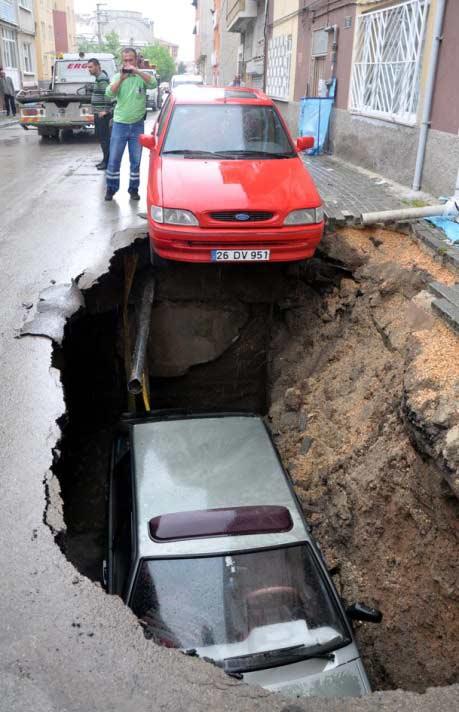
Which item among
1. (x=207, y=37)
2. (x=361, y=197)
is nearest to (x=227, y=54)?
(x=207, y=37)

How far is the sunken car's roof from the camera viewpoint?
3.94 meters

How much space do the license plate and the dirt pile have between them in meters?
1.29

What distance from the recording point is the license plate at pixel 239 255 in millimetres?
5984

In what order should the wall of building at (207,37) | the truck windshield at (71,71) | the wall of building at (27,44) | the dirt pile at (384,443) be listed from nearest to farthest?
the dirt pile at (384,443) → the truck windshield at (71,71) → the wall of building at (27,44) → the wall of building at (207,37)

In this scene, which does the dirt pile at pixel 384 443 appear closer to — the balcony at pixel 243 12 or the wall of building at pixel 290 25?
the wall of building at pixel 290 25

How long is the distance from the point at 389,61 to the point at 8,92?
21.1 m

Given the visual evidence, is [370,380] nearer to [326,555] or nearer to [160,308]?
[326,555]

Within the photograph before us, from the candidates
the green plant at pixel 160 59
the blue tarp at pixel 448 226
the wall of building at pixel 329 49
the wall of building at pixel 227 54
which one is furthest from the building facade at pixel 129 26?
the blue tarp at pixel 448 226

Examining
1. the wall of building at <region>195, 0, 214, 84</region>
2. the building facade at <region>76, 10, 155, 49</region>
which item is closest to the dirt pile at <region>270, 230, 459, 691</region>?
the wall of building at <region>195, 0, 214, 84</region>

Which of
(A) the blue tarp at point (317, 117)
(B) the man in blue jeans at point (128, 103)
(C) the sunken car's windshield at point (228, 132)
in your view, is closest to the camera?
(C) the sunken car's windshield at point (228, 132)

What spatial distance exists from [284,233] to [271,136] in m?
1.81

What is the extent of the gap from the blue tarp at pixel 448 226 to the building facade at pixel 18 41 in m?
30.3

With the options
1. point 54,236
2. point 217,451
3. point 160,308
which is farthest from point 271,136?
point 217,451

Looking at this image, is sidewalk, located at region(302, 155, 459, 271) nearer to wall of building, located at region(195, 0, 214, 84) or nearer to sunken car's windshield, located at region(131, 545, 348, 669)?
sunken car's windshield, located at region(131, 545, 348, 669)
